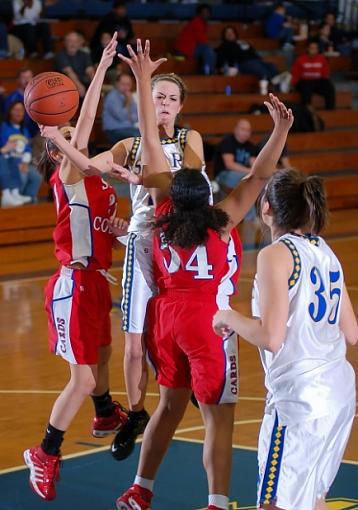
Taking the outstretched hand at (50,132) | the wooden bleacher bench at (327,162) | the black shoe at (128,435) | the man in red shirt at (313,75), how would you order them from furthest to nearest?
the man in red shirt at (313,75) → the wooden bleacher bench at (327,162) → the black shoe at (128,435) → the outstretched hand at (50,132)

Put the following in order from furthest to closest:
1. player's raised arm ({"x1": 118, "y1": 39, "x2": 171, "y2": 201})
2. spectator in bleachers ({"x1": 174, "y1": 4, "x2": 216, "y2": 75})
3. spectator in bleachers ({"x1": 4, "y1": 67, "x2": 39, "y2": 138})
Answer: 1. spectator in bleachers ({"x1": 174, "y1": 4, "x2": 216, "y2": 75})
2. spectator in bleachers ({"x1": 4, "y1": 67, "x2": 39, "y2": 138})
3. player's raised arm ({"x1": 118, "y1": 39, "x2": 171, "y2": 201})

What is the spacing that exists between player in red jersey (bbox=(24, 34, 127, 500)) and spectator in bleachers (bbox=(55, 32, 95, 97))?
32.3ft

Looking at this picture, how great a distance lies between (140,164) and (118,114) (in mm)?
9128

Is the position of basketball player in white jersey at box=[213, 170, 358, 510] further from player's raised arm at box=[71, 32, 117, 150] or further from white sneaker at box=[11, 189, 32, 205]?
white sneaker at box=[11, 189, 32, 205]

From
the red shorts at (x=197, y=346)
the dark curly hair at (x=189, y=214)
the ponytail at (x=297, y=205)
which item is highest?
the ponytail at (x=297, y=205)

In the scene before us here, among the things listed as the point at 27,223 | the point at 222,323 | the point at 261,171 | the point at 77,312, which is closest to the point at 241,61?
the point at 27,223

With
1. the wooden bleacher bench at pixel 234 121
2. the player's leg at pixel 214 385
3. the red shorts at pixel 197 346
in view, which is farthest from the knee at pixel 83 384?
the wooden bleacher bench at pixel 234 121

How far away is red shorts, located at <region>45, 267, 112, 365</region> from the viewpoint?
5434mm

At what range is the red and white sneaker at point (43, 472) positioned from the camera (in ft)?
17.0

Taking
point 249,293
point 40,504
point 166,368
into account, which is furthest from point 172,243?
point 249,293

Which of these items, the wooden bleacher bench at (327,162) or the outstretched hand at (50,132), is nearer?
the outstretched hand at (50,132)

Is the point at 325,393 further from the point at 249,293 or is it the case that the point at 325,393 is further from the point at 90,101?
the point at 249,293

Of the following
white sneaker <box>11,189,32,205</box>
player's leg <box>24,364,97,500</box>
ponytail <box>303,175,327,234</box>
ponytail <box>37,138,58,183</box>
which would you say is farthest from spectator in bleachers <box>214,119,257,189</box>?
ponytail <box>303,175,327,234</box>

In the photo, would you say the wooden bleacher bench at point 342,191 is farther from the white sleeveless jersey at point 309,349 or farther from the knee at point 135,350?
the white sleeveless jersey at point 309,349
